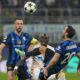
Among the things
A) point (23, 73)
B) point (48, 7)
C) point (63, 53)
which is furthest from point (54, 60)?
point (48, 7)

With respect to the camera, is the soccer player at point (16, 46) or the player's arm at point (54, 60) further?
the soccer player at point (16, 46)

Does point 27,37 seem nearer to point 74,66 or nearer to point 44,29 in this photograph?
point 74,66

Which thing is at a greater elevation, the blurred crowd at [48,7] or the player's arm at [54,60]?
the player's arm at [54,60]

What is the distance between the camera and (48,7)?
28.8 metres

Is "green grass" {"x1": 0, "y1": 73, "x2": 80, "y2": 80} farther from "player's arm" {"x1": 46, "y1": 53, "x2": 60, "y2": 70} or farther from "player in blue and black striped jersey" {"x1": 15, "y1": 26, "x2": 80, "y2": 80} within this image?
"player's arm" {"x1": 46, "y1": 53, "x2": 60, "y2": 70}

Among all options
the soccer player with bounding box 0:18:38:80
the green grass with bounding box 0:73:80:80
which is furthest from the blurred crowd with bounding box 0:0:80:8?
the soccer player with bounding box 0:18:38:80

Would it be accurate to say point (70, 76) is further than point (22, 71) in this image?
Yes

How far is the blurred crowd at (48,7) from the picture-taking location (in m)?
26.2

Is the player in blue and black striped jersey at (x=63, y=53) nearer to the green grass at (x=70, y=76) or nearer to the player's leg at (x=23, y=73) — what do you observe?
the player's leg at (x=23, y=73)

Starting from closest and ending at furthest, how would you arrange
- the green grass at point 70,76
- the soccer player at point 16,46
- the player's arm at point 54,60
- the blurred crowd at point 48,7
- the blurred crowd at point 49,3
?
the player's arm at point 54,60
the soccer player at point 16,46
the green grass at point 70,76
the blurred crowd at point 48,7
the blurred crowd at point 49,3

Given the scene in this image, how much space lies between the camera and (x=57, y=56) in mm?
10766

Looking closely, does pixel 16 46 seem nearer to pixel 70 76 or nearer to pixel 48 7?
pixel 70 76

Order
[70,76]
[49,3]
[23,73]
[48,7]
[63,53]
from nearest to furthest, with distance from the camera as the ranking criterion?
[63,53] → [23,73] → [70,76] → [48,7] → [49,3]

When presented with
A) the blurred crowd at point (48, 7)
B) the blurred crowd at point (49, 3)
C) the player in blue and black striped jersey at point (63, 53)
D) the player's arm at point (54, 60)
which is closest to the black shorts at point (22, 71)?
the player in blue and black striped jersey at point (63, 53)
